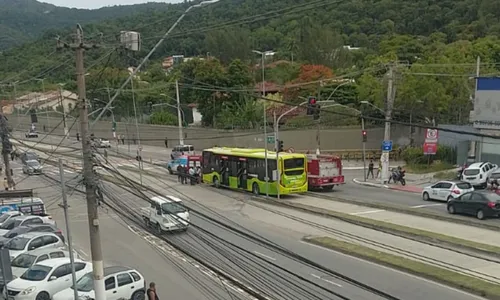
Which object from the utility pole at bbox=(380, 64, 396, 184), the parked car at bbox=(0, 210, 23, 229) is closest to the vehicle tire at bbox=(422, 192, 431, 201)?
the utility pole at bbox=(380, 64, 396, 184)

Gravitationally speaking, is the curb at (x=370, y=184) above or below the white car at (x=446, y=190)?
below

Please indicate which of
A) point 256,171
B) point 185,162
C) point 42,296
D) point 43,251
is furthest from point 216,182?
point 42,296

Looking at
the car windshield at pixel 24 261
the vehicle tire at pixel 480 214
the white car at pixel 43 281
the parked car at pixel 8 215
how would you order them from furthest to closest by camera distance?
the parked car at pixel 8 215
the vehicle tire at pixel 480 214
the car windshield at pixel 24 261
the white car at pixel 43 281

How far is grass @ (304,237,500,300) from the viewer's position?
16391 mm

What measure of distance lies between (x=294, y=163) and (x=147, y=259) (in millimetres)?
15363

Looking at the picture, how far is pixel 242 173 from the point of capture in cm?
3862

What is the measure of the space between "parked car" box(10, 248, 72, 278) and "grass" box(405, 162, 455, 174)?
34.8 meters

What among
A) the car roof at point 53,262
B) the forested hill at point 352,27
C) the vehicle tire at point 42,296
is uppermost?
the forested hill at point 352,27

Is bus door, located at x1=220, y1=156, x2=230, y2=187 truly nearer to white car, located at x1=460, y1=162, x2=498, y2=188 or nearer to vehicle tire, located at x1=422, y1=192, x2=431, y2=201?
vehicle tire, located at x1=422, y1=192, x2=431, y2=201

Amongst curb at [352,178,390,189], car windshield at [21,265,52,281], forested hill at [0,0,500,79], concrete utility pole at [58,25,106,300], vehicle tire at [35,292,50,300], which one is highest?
forested hill at [0,0,500,79]

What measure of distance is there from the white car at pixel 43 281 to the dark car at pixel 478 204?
17848 millimetres

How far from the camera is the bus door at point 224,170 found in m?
40.2

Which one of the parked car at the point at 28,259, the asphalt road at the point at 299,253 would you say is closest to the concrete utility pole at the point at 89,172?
Answer: the asphalt road at the point at 299,253

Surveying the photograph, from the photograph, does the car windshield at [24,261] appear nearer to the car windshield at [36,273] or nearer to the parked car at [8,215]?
the car windshield at [36,273]
